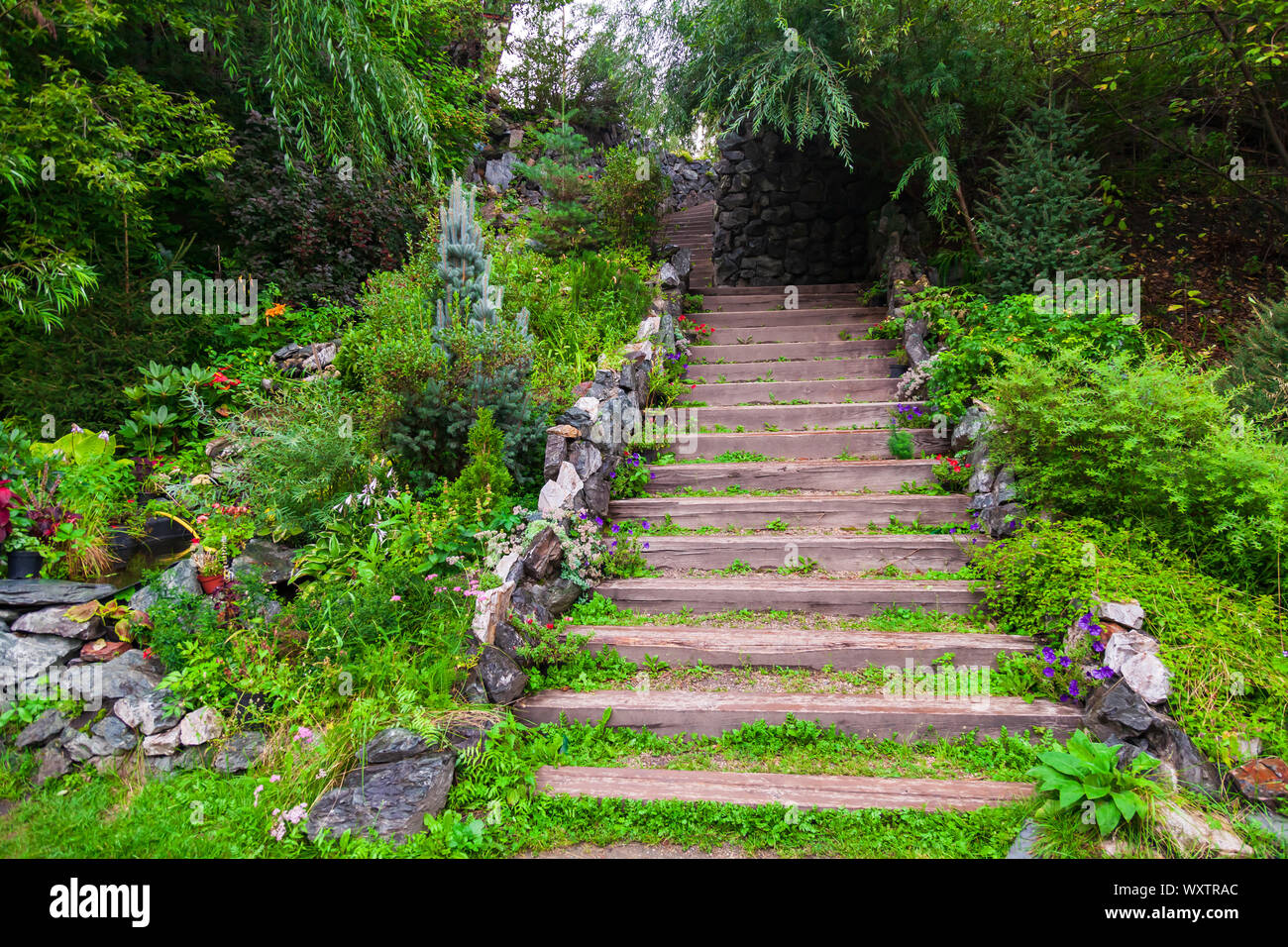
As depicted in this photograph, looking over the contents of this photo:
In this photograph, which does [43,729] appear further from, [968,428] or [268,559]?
[968,428]

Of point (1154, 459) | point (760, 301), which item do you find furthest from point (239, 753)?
point (760, 301)

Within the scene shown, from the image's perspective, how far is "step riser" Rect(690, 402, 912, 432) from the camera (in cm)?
595

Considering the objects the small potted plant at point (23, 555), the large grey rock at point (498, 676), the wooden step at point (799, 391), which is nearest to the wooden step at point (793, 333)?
the wooden step at point (799, 391)

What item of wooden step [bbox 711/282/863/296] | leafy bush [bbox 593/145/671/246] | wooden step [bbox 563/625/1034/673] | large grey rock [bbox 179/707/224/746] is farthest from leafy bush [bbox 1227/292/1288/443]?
leafy bush [bbox 593/145/671/246]

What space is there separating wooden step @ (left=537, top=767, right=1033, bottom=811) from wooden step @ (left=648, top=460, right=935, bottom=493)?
2692mm

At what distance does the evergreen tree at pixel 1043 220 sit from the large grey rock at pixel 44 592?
754 cm

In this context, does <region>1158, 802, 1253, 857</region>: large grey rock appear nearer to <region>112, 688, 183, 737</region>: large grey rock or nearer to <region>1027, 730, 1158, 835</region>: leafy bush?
<region>1027, 730, 1158, 835</region>: leafy bush

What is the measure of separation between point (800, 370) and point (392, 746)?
538 cm

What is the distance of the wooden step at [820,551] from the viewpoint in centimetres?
445

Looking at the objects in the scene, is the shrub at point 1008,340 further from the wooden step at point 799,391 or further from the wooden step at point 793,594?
the wooden step at point 793,594

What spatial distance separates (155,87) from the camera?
6.04 meters

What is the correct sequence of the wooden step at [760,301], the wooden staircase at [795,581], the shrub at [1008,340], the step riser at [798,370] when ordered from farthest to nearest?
the wooden step at [760,301], the step riser at [798,370], the shrub at [1008,340], the wooden staircase at [795,581]

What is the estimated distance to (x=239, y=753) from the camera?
124 inches
